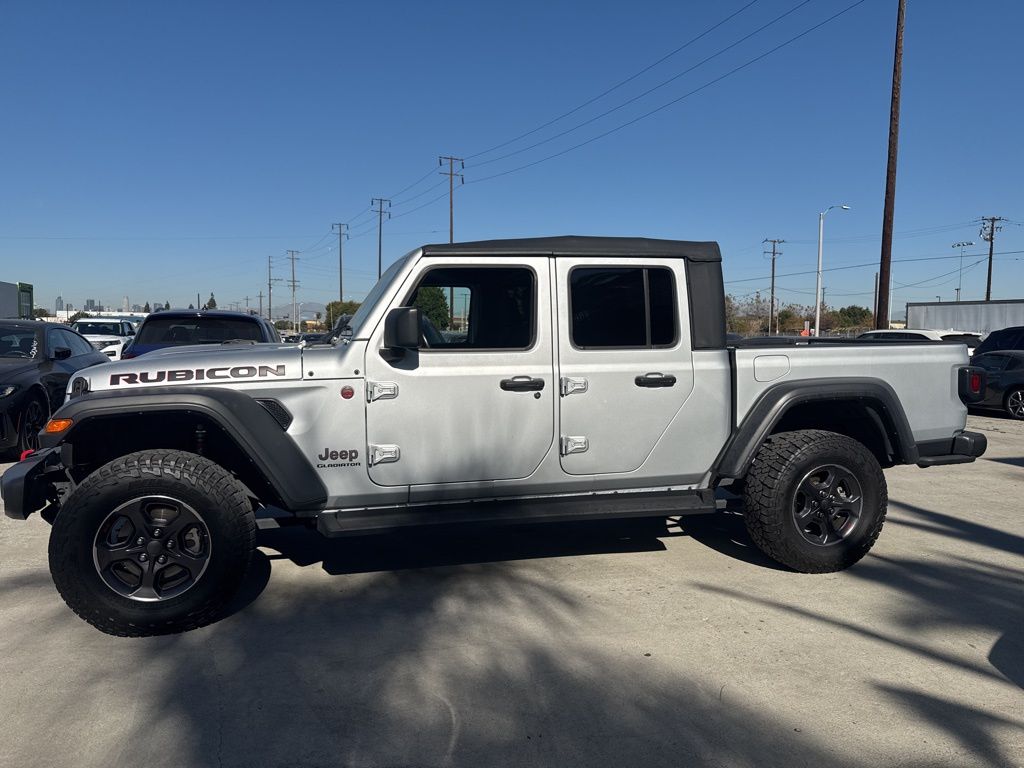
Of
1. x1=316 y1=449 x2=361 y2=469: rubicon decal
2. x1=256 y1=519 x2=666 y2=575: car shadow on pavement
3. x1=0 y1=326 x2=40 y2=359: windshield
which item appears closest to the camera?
x1=316 y1=449 x2=361 y2=469: rubicon decal

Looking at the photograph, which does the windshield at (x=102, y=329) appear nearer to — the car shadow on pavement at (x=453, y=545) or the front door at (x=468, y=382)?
the car shadow on pavement at (x=453, y=545)

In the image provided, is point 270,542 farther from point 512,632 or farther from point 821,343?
point 821,343

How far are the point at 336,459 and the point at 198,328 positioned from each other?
565 centimetres

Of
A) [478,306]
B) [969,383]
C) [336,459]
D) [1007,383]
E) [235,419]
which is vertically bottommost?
[1007,383]

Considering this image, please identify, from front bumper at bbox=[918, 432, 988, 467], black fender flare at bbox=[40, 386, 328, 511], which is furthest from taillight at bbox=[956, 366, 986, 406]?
black fender flare at bbox=[40, 386, 328, 511]

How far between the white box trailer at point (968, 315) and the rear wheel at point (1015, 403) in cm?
2176

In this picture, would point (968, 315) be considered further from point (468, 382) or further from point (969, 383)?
point (468, 382)

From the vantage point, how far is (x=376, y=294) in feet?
14.2

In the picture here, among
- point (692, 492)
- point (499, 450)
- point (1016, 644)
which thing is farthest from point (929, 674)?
point (499, 450)

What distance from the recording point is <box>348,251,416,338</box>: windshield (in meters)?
4.14

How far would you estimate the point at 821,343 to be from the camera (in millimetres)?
5188

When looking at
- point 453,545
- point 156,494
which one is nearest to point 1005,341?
point 453,545

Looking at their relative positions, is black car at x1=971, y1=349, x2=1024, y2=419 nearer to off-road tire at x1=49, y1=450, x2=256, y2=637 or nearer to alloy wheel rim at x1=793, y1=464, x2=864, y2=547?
alloy wheel rim at x1=793, y1=464, x2=864, y2=547

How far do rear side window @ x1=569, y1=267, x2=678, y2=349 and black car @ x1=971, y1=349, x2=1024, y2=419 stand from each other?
10.3 m
